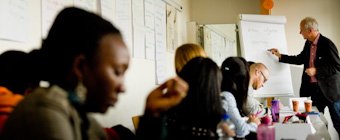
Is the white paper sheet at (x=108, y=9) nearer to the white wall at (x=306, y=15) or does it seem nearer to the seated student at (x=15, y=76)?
the seated student at (x=15, y=76)

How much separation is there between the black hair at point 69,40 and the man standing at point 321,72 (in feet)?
11.2

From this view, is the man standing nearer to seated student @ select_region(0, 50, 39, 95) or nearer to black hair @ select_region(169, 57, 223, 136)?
black hair @ select_region(169, 57, 223, 136)

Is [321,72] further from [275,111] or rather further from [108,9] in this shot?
[108,9]

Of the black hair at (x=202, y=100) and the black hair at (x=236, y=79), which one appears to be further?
the black hair at (x=236, y=79)

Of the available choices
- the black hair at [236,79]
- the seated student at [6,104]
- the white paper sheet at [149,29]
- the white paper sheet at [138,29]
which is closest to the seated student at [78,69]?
the seated student at [6,104]

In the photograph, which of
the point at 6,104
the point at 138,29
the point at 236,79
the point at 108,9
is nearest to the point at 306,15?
Result: the point at 138,29

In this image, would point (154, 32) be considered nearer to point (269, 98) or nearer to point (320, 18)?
point (269, 98)

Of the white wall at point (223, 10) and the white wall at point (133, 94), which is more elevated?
the white wall at point (223, 10)

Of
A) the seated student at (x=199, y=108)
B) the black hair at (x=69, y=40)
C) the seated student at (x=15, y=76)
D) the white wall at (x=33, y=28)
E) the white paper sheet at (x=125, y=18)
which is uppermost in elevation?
the white paper sheet at (x=125, y=18)

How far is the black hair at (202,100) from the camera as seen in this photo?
1.40m

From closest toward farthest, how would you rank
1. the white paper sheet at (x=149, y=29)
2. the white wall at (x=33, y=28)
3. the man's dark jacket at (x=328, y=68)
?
the white wall at (x=33, y=28)
the white paper sheet at (x=149, y=29)
the man's dark jacket at (x=328, y=68)

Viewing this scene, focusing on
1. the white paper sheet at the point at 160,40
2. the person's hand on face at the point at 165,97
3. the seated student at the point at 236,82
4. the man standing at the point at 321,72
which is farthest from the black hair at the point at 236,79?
the man standing at the point at 321,72

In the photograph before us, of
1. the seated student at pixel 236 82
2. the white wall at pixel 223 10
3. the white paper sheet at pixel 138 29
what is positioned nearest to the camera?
the seated student at pixel 236 82

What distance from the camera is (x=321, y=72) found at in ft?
12.6
